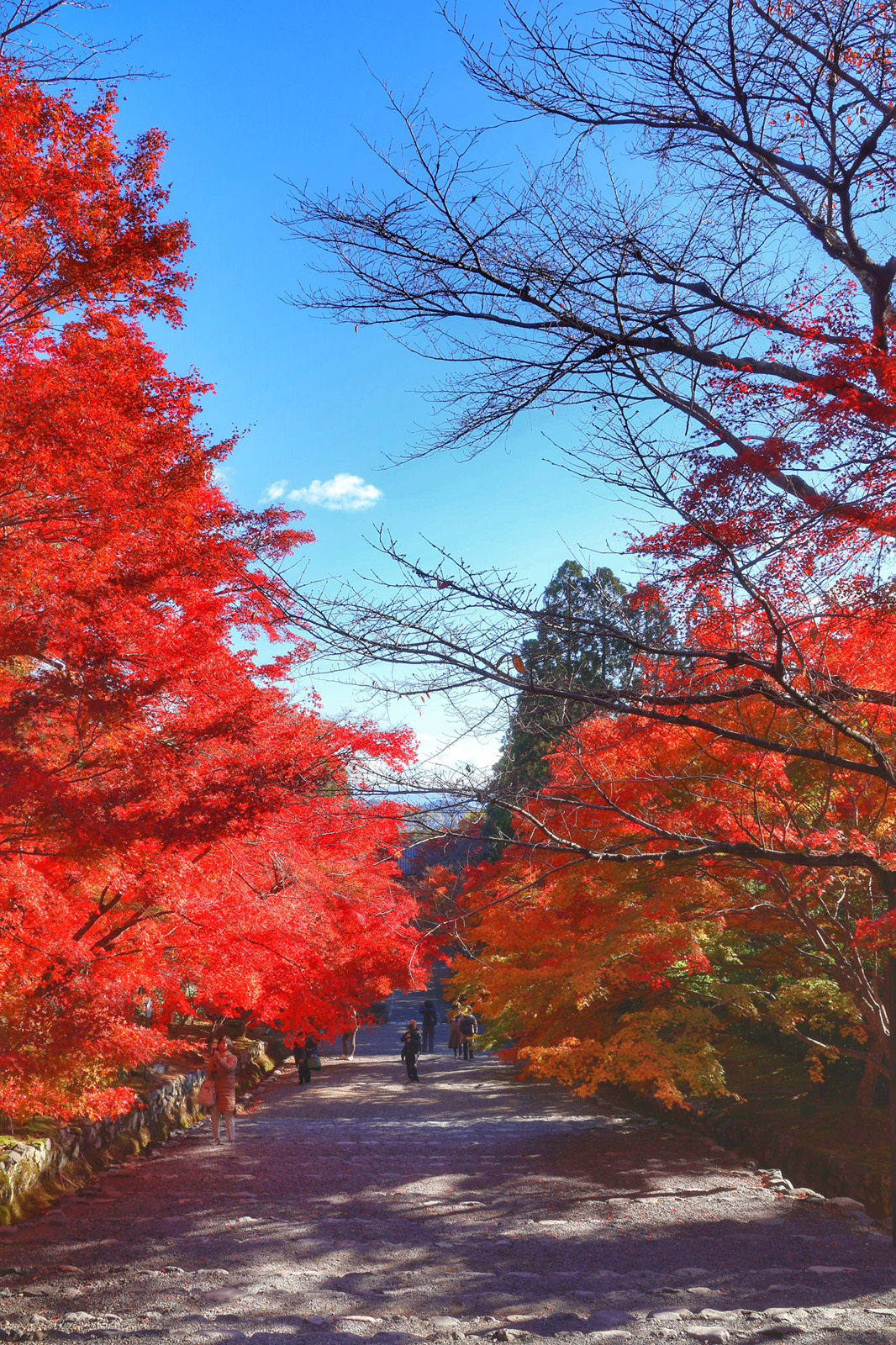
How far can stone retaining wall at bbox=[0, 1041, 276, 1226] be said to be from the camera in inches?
297

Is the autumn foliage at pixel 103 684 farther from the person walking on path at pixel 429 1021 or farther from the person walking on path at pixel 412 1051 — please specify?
the person walking on path at pixel 429 1021

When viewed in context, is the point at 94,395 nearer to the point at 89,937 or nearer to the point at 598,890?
the point at 89,937

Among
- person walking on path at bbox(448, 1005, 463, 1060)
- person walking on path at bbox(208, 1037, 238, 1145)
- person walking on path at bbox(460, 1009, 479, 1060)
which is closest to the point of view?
person walking on path at bbox(208, 1037, 238, 1145)

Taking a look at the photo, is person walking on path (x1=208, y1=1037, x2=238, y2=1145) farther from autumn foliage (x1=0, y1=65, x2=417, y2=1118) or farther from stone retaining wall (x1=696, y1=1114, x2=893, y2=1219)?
stone retaining wall (x1=696, y1=1114, x2=893, y2=1219)

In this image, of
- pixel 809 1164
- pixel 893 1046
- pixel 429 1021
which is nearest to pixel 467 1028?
pixel 429 1021

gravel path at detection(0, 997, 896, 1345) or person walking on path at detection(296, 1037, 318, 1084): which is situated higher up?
gravel path at detection(0, 997, 896, 1345)

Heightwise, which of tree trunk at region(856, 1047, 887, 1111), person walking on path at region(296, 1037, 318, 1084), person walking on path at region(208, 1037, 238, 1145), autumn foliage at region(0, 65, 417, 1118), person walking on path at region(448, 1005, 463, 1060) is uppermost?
autumn foliage at region(0, 65, 417, 1118)

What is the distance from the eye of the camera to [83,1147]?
9.29 meters

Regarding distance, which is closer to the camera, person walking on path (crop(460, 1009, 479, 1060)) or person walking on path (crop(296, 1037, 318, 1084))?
person walking on path (crop(296, 1037, 318, 1084))

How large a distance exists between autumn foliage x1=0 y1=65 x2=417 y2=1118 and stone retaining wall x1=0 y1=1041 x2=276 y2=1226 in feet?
2.54

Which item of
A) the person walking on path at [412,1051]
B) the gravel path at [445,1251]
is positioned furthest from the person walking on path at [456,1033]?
the gravel path at [445,1251]

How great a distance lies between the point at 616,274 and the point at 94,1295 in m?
6.98

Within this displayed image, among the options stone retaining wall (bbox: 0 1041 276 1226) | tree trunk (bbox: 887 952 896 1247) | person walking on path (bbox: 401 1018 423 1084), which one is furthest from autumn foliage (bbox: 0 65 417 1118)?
person walking on path (bbox: 401 1018 423 1084)

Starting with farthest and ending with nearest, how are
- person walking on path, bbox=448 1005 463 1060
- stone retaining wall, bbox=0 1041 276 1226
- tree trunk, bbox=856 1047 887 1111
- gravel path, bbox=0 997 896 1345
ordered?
person walking on path, bbox=448 1005 463 1060 < tree trunk, bbox=856 1047 887 1111 < stone retaining wall, bbox=0 1041 276 1226 < gravel path, bbox=0 997 896 1345
